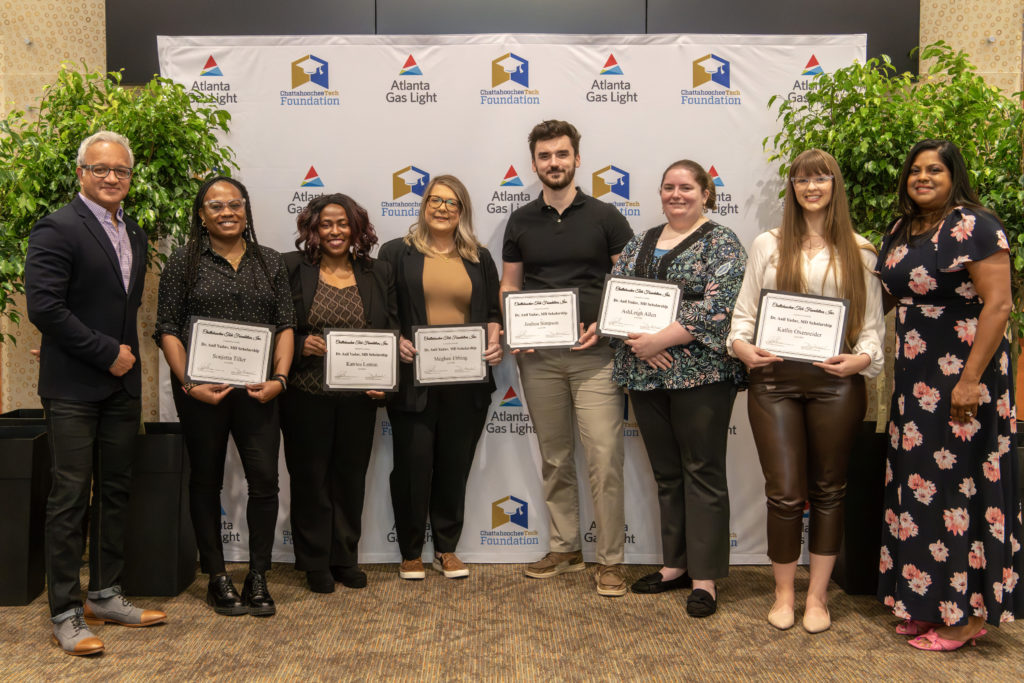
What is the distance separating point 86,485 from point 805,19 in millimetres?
3840

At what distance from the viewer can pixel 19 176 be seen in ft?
9.55

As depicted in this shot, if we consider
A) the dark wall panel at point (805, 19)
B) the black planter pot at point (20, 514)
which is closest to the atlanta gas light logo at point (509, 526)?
the black planter pot at point (20, 514)

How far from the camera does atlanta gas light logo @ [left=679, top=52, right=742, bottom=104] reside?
138 inches

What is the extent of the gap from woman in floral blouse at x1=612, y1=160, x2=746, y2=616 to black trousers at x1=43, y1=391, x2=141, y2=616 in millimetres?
1918

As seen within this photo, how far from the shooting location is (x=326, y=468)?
121 inches

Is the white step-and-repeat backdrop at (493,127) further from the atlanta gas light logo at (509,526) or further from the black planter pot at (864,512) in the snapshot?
the black planter pot at (864,512)

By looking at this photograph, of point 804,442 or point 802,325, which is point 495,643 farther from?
point 802,325

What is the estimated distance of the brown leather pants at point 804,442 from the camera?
264 cm

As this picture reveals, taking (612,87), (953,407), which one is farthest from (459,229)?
(953,407)

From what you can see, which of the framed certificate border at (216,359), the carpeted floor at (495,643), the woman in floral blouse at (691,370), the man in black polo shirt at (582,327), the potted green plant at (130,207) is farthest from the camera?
the man in black polo shirt at (582,327)

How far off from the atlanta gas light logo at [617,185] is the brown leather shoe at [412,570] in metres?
1.91

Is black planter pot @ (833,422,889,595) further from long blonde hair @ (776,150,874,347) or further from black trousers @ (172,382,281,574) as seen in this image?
black trousers @ (172,382,281,574)

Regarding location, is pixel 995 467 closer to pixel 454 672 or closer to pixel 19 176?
pixel 454 672

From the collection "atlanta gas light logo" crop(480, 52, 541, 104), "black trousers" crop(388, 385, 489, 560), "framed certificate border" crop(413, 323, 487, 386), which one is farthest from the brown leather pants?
"atlanta gas light logo" crop(480, 52, 541, 104)
